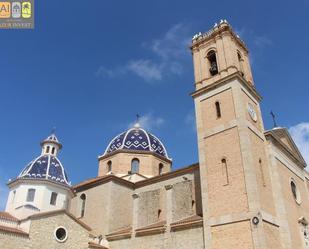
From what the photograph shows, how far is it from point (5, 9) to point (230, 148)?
12.6 metres

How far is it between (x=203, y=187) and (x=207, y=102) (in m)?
5.28

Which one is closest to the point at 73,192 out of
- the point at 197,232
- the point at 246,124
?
the point at 197,232

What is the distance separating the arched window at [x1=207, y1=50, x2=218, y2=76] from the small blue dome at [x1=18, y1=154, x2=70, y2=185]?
474 inches

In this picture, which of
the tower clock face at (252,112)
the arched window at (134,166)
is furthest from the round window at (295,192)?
the arched window at (134,166)

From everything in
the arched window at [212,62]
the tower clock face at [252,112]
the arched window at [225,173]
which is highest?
the arched window at [212,62]

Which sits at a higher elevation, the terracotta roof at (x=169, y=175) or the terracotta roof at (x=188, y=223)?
the terracotta roof at (x=169, y=175)

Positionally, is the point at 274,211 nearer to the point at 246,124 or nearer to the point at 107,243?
the point at 246,124

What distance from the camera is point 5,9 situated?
601 inches

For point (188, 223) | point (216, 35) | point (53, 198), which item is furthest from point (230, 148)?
point (53, 198)

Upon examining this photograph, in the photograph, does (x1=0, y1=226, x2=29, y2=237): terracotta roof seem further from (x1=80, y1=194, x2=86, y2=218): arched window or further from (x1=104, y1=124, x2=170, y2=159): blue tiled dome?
(x1=104, y1=124, x2=170, y2=159): blue tiled dome

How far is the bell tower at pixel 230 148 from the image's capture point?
15.6 metres

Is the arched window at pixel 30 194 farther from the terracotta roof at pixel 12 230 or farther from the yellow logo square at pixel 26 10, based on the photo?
the yellow logo square at pixel 26 10

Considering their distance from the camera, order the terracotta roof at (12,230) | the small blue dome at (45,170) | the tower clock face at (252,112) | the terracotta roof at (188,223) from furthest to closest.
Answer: the small blue dome at (45,170)
the tower clock face at (252,112)
the terracotta roof at (188,223)
the terracotta roof at (12,230)

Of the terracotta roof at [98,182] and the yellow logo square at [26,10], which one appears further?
the terracotta roof at [98,182]
